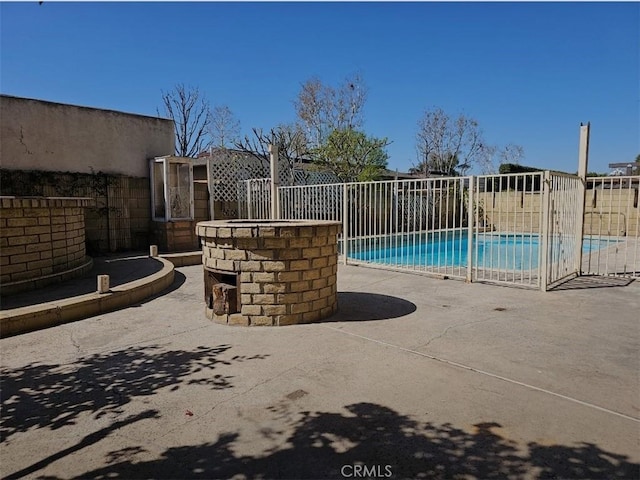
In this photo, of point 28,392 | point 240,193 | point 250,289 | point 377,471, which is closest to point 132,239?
point 240,193

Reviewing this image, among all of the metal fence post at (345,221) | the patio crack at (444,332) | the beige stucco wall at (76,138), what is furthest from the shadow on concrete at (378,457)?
the beige stucco wall at (76,138)

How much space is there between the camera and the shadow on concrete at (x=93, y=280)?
5.07 m

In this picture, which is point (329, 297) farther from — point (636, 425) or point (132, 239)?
point (132, 239)

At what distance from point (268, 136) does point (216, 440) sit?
15687mm

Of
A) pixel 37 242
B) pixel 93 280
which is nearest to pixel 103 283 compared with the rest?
pixel 93 280

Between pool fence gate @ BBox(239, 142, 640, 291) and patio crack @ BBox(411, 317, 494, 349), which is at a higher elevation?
pool fence gate @ BBox(239, 142, 640, 291)

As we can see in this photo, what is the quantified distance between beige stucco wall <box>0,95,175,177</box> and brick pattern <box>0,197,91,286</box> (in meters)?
3.13

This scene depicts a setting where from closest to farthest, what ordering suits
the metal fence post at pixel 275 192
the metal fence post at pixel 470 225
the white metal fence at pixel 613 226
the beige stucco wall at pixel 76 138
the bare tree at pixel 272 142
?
the metal fence post at pixel 470 225 → the beige stucco wall at pixel 76 138 → the white metal fence at pixel 613 226 → the metal fence post at pixel 275 192 → the bare tree at pixel 272 142

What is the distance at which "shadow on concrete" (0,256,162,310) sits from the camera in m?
5.07

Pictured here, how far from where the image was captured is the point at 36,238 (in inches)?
226

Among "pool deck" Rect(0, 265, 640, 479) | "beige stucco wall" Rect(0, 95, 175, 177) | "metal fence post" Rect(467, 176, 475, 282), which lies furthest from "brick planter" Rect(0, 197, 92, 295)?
"metal fence post" Rect(467, 176, 475, 282)

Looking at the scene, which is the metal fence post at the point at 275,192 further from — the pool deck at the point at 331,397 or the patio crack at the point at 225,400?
the patio crack at the point at 225,400

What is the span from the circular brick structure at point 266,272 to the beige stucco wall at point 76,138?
21.9ft

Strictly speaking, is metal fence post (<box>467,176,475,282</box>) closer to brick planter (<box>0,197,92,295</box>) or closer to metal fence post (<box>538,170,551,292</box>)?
metal fence post (<box>538,170,551,292</box>)
